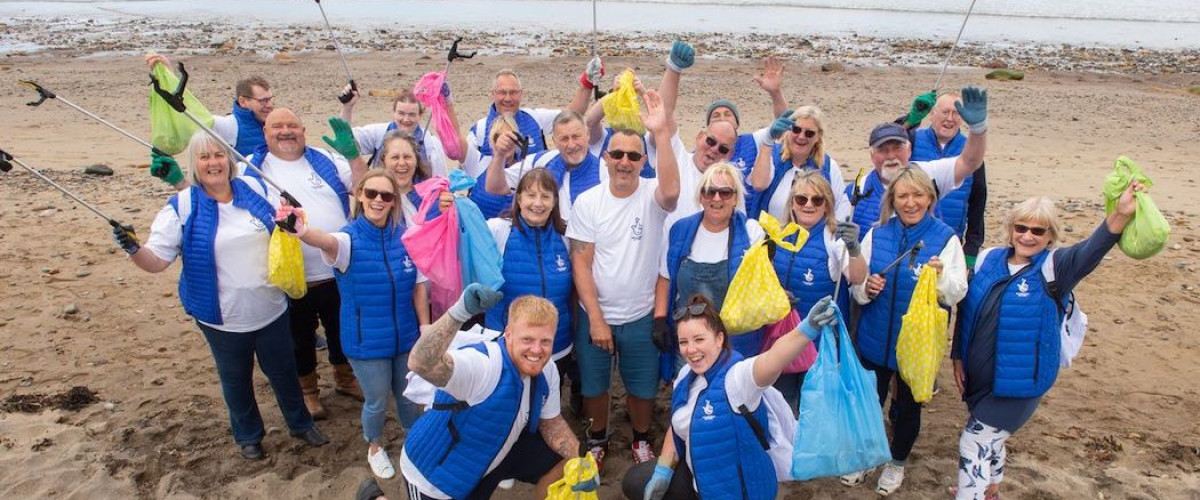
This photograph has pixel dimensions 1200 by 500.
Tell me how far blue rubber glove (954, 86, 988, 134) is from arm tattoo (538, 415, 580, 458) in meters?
2.81

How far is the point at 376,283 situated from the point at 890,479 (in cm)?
320

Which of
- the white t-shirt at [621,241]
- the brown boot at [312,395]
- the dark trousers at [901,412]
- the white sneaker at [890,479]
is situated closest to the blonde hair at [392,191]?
the white t-shirt at [621,241]

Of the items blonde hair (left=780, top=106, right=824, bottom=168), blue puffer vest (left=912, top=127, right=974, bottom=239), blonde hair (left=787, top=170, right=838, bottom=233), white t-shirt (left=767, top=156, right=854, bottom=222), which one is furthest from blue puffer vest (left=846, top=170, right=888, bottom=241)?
blonde hair (left=787, top=170, right=838, bottom=233)

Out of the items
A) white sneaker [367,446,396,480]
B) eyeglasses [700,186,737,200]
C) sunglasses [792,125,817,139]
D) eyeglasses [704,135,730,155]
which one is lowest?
white sneaker [367,446,396,480]

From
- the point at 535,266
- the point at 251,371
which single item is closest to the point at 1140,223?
the point at 535,266

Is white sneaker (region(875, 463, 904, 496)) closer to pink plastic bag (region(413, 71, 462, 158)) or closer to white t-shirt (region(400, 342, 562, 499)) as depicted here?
white t-shirt (region(400, 342, 562, 499))

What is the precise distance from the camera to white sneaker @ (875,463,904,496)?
15.7 ft

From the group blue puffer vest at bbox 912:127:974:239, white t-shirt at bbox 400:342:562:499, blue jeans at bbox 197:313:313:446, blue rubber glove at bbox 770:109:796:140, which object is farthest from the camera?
blue puffer vest at bbox 912:127:974:239

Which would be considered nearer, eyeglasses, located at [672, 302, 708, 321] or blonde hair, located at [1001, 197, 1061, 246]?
eyeglasses, located at [672, 302, 708, 321]

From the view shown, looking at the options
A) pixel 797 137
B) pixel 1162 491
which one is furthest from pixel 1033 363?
pixel 797 137

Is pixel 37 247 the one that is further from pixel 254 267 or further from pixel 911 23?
pixel 911 23

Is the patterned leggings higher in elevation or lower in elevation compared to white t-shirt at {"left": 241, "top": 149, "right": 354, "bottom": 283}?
lower

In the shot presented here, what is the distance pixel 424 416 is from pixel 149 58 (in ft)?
12.3

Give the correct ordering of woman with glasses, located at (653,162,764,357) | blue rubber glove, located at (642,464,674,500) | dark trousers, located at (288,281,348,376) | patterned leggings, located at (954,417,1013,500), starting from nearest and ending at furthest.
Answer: blue rubber glove, located at (642,464,674,500)
patterned leggings, located at (954,417,1013,500)
woman with glasses, located at (653,162,764,357)
dark trousers, located at (288,281,348,376)
